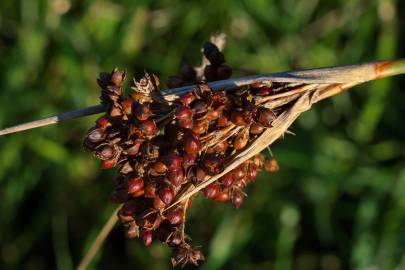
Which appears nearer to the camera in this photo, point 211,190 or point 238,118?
point 238,118

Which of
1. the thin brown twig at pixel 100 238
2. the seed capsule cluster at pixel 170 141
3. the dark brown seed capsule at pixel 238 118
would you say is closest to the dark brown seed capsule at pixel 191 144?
the seed capsule cluster at pixel 170 141

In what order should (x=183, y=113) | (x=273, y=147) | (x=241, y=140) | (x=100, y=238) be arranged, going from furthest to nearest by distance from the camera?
1. (x=273, y=147)
2. (x=100, y=238)
3. (x=241, y=140)
4. (x=183, y=113)

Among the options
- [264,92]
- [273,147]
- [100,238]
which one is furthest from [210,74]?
[273,147]

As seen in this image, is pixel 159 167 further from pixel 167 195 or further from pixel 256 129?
pixel 256 129

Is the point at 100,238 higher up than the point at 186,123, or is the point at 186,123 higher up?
the point at 186,123

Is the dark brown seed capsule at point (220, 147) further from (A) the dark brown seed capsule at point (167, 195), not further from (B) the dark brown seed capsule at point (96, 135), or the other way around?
(B) the dark brown seed capsule at point (96, 135)

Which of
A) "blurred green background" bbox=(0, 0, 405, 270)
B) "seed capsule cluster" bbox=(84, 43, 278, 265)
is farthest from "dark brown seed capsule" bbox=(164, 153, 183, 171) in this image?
"blurred green background" bbox=(0, 0, 405, 270)

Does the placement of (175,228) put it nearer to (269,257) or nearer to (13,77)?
(269,257)
